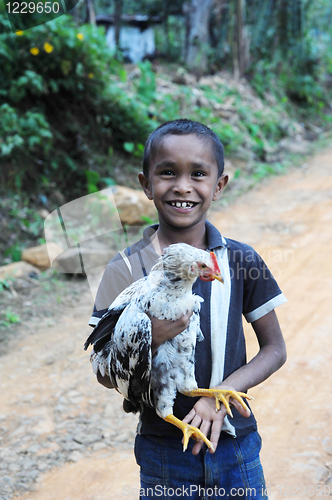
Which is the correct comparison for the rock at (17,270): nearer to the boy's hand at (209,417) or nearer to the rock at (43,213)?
the rock at (43,213)

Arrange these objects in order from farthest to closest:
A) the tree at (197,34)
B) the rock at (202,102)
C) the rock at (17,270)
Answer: the tree at (197,34), the rock at (202,102), the rock at (17,270)

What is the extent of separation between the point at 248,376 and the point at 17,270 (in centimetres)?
475

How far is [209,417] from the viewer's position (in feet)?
4.89

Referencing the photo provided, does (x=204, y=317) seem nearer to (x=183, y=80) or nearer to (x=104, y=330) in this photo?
(x=104, y=330)

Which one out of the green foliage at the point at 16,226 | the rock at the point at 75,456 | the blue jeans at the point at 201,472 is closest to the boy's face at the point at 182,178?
the blue jeans at the point at 201,472

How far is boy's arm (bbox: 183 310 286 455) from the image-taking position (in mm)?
1475

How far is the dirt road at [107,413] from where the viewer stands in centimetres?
303

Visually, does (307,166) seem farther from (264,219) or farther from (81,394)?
(81,394)

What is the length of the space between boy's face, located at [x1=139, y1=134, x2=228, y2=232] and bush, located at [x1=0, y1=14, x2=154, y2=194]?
543cm

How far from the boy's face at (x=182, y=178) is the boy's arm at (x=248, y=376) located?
557 millimetres

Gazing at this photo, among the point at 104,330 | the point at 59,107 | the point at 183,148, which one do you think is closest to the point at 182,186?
the point at 183,148

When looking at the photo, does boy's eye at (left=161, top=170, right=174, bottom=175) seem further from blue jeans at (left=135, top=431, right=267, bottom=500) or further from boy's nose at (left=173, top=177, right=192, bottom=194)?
blue jeans at (left=135, top=431, right=267, bottom=500)

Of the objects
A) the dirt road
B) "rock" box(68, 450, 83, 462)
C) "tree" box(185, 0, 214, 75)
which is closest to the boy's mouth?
the dirt road

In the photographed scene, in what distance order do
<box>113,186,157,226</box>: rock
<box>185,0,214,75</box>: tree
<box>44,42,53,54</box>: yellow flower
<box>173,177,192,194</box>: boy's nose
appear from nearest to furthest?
<box>173,177,192,194</box>: boy's nose, <box>113,186,157,226</box>: rock, <box>44,42,53,54</box>: yellow flower, <box>185,0,214,75</box>: tree
